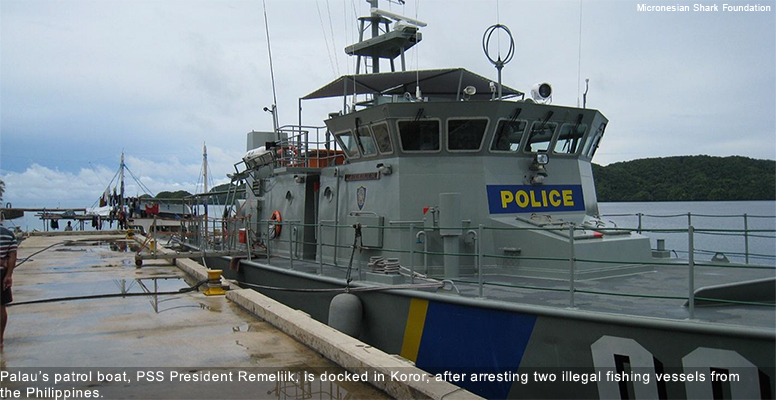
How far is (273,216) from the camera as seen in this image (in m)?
11.7

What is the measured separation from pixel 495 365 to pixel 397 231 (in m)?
2.98

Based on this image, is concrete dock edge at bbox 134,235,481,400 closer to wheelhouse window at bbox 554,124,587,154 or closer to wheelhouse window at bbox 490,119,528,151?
wheelhouse window at bbox 490,119,528,151

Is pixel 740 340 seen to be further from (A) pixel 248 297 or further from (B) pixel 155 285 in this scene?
(B) pixel 155 285

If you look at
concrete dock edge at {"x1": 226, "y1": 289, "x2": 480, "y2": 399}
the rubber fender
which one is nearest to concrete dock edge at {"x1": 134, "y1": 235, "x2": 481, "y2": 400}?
concrete dock edge at {"x1": 226, "y1": 289, "x2": 480, "y2": 399}

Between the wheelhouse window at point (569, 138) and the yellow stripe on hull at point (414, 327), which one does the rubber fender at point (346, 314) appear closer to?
the yellow stripe on hull at point (414, 327)

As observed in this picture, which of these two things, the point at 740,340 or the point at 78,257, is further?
the point at 78,257

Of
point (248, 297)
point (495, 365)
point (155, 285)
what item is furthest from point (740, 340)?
point (155, 285)

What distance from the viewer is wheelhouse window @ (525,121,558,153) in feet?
28.0

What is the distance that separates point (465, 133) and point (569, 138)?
1.83m

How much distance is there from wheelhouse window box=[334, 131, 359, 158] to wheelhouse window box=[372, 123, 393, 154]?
72cm

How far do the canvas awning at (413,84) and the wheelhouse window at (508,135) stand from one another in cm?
132

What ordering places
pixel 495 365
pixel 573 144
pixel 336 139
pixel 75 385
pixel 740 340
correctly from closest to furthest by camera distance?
pixel 740 340, pixel 75 385, pixel 495 365, pixel 573 144, pixel 336 139

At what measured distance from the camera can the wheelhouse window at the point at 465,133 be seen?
812 cm

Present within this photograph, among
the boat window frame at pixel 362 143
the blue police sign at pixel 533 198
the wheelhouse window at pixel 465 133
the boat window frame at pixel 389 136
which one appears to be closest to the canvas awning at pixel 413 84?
the boat window frame at pixel 362 143
